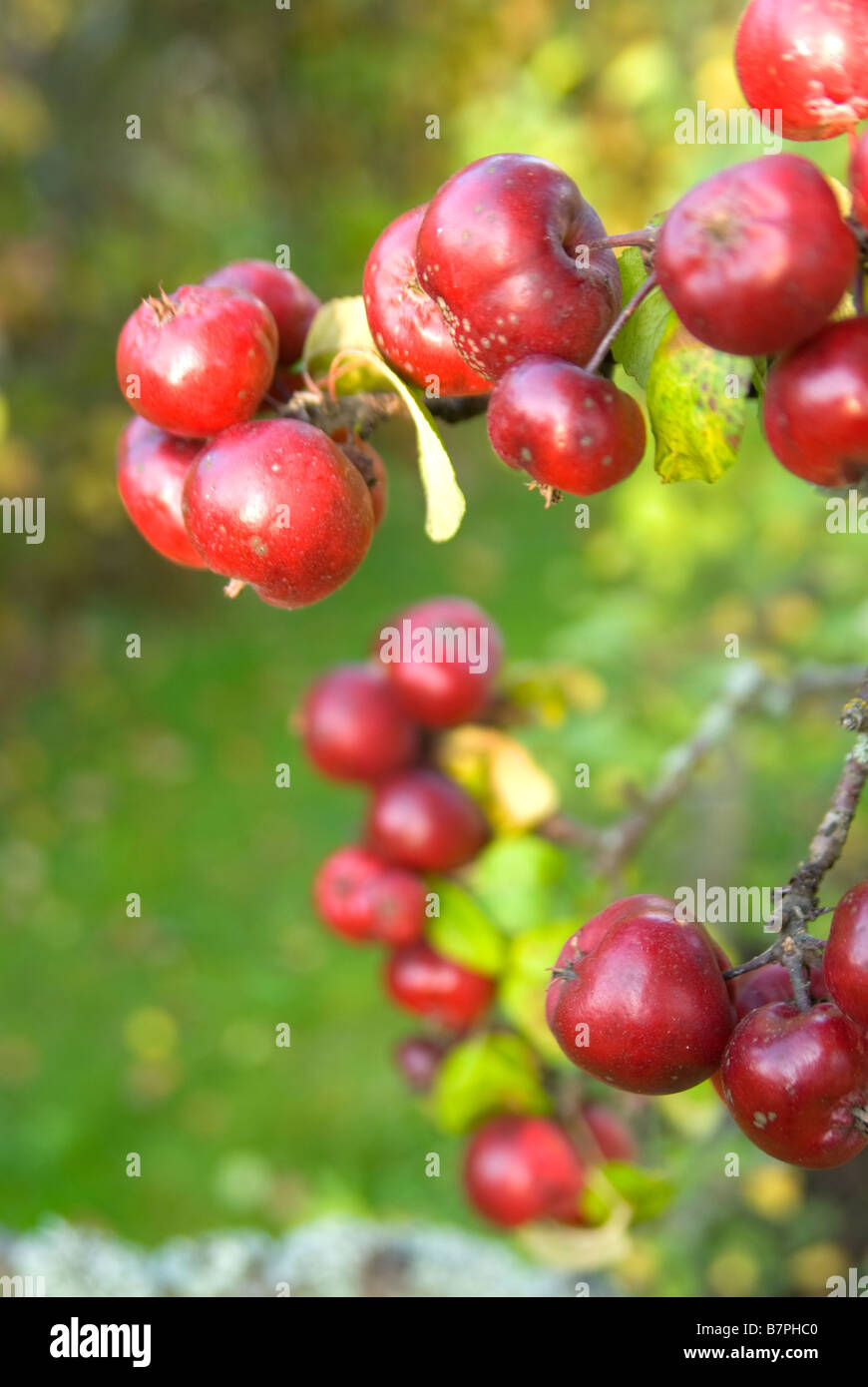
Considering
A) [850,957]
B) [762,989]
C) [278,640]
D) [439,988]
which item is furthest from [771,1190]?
[278,640]

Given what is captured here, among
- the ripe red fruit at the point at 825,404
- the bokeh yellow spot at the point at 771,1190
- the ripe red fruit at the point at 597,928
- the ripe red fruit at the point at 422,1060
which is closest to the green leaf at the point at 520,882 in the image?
the ripe red fruit at the point at 422,1060

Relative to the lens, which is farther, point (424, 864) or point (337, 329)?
point (424, 864)

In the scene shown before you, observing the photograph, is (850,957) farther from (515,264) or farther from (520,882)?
(520,882)

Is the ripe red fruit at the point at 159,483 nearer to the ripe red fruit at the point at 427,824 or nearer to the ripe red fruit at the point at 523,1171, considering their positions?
the ripe red fruit at the point at 427,824

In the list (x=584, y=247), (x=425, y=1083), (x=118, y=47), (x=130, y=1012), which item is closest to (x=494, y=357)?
(x=584, y=247)

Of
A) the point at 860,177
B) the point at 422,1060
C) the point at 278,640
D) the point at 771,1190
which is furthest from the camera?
the point at 278,640

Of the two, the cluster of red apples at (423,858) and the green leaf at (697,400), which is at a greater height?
the green leaf at (697,400)

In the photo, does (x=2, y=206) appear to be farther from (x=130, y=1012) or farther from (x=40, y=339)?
(x=130, y=1012)
